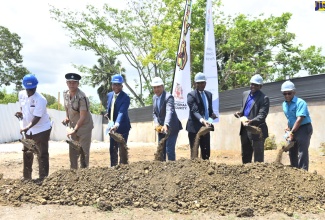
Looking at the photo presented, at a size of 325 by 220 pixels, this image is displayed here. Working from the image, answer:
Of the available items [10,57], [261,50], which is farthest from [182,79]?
[10,57]

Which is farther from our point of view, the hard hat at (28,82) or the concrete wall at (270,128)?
the concrete wall at (270,128)

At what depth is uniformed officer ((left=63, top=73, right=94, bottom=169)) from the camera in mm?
6529

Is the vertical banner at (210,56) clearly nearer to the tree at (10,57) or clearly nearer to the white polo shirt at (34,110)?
the white polo shirt at (34,110)

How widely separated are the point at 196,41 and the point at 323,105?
12394 millimetres

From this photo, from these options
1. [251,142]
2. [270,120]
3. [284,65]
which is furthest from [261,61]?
[251,142]

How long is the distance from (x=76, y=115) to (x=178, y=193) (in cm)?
236

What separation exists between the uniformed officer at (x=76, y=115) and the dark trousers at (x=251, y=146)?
2404mm

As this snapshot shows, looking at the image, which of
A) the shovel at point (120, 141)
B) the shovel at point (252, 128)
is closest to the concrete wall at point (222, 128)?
the shovel at point (252, 128)

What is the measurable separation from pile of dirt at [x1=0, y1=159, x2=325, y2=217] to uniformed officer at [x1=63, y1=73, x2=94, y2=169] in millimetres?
1041

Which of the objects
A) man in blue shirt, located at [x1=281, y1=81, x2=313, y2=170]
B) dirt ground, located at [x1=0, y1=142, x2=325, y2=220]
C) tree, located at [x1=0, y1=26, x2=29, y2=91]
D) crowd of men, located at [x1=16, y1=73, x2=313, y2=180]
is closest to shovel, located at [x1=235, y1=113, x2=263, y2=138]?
crowd of men, located at [x1=16, y1=73, x2=313, y2=180]

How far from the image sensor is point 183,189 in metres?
5.23

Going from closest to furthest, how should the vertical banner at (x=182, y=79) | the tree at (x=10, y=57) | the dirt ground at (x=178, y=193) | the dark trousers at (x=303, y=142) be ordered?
the dirt ground at (x=178, y=193)
the dark trousers at (x=303, y=142)
the vertical banner at (x=182, y=79)
the tree at (x=10, y=57)

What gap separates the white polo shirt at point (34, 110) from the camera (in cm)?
629

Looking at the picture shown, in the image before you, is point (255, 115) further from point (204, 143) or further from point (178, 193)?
point (178, 193)
